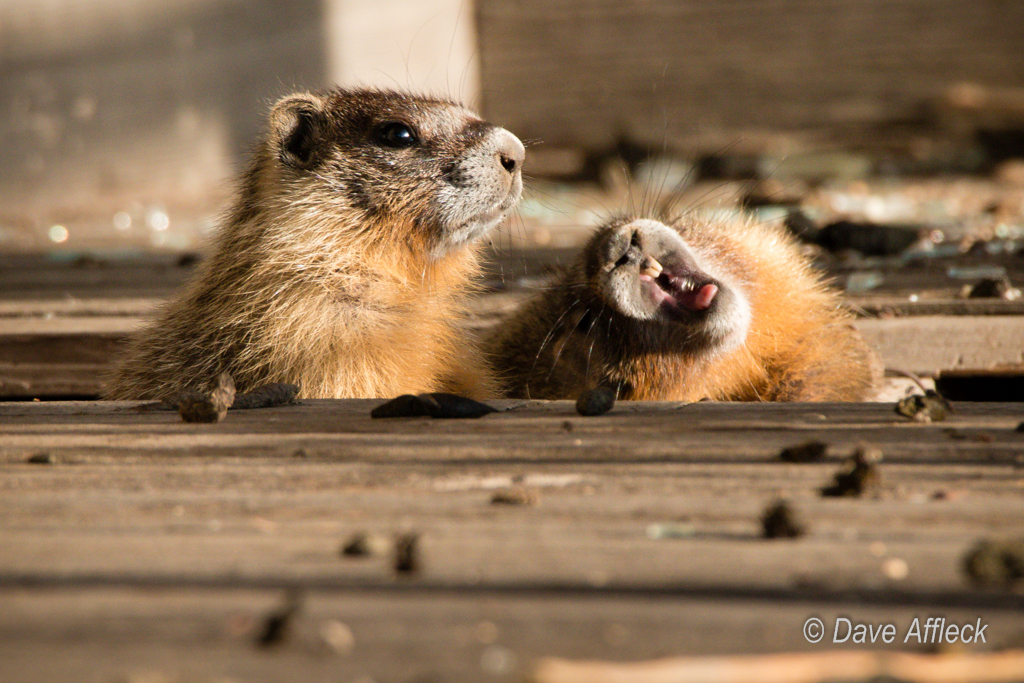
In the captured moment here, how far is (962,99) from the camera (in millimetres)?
10812

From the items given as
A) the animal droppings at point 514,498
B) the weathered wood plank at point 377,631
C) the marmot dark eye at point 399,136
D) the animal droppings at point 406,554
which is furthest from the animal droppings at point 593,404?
the marmot dark eye at point 399,136

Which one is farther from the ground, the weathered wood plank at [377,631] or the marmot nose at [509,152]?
the marmot nose at [509,152]

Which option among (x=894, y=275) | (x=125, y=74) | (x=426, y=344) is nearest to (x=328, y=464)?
(x=426, y=344)

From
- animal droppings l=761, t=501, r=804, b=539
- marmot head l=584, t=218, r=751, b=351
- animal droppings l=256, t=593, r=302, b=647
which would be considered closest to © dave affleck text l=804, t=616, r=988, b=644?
animal droppings l=761, t=501, r=804, b=539

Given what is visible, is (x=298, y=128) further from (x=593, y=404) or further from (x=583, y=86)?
(x=583, y=86)

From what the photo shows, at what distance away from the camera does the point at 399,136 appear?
15.8 ft

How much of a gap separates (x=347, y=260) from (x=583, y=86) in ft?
25.2

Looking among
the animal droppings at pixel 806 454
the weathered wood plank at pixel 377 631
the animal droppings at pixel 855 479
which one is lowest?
the animal droppings at pixel 806 454

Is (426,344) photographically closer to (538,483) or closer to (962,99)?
(538,483)

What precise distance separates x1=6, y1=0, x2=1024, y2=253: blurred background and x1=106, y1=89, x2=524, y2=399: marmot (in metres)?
4.22

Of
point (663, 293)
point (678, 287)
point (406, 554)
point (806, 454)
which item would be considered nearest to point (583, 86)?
point (678, 287)

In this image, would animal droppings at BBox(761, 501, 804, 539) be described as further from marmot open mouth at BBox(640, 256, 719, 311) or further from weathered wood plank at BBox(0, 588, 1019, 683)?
marmot open mouth at BBox(640, 256, 719, 311)

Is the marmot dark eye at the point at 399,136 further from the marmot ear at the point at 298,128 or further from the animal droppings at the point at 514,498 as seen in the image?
the animal droppings at the point at 514,498

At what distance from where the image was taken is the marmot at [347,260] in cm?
424
